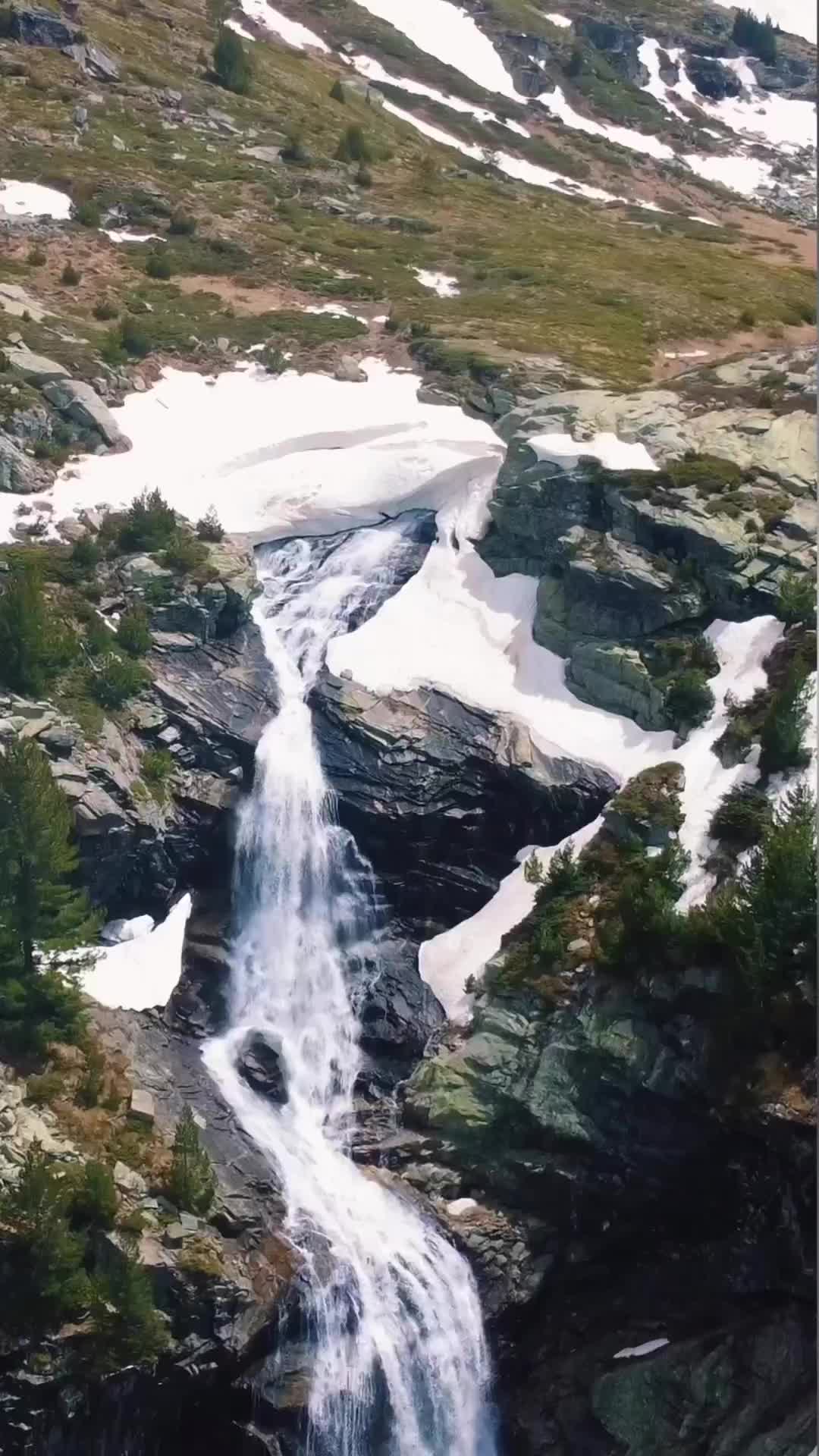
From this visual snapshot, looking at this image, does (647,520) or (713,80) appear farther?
(713,80)

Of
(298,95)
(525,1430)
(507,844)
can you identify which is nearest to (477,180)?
(298,95)

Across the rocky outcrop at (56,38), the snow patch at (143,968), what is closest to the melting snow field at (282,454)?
the snow patch at (143,968)

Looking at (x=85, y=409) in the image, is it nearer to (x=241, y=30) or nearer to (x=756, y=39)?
(x=241, y=30)

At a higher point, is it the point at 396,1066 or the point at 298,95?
the point at 298,95

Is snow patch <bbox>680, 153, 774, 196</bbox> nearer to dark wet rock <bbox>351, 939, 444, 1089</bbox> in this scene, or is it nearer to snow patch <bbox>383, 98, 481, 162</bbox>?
snow patch <bbox>383, 98, 481, 162</bbox>

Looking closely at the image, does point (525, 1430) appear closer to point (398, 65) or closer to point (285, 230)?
point (285, 230)

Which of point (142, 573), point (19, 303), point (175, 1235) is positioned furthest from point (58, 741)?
point (19, 303)

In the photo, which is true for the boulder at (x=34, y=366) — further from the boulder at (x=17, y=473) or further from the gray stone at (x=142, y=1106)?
the gray stone at (x=142, y=1106)
